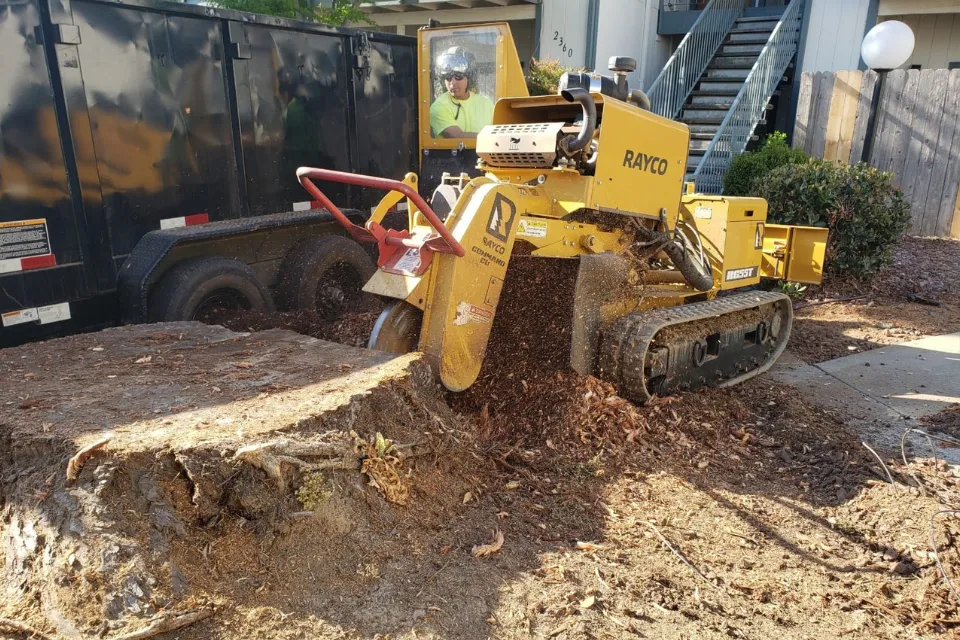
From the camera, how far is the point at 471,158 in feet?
22.4

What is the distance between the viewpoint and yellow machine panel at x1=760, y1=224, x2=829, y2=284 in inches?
289

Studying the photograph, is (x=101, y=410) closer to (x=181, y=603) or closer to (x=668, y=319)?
(x=181, y=603)

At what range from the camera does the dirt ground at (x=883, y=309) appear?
24.5 ft

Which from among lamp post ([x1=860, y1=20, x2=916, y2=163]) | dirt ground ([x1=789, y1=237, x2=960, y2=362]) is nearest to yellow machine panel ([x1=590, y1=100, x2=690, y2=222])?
dirt ground ([x1=789, y1=237, x2=960, y2=362])

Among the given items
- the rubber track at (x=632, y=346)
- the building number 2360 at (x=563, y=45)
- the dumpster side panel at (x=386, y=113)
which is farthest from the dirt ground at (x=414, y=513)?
the building number 2360 at (x=563, y=45)

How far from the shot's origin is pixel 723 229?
6250 mm

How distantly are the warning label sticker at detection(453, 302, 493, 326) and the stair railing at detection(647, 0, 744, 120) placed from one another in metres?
10.1

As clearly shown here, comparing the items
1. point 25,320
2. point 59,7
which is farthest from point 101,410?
point 59,7

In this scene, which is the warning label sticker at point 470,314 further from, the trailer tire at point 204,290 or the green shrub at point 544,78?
the green shrub at point 544,78

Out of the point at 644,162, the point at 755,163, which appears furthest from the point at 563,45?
the point at 644,162

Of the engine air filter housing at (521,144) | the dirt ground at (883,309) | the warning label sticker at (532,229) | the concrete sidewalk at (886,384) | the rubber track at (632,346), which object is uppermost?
the engine air filter housing at (521,144)

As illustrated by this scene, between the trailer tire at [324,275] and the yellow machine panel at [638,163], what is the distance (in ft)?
9.54

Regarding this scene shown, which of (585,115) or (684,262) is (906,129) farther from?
(585,115)

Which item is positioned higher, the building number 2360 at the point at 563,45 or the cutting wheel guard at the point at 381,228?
the building number 2360 at the point at 563,45
